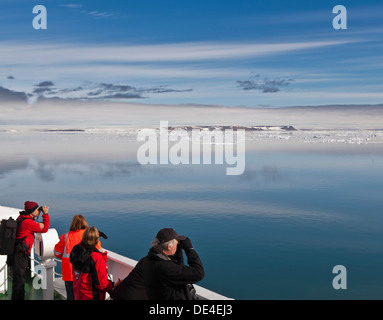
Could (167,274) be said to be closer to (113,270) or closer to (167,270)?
(167,270)

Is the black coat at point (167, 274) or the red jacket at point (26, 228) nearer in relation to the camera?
the black coat at point (167, 274)

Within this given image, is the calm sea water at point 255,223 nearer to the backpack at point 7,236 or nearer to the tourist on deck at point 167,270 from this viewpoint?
the backpack at point 7,236

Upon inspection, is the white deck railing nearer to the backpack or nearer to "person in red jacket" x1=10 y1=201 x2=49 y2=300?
"person in red jacket" x1=10 y1=201 x2=49 y2=300

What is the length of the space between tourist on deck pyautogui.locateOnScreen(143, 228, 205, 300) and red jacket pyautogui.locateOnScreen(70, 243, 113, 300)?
0.94 m

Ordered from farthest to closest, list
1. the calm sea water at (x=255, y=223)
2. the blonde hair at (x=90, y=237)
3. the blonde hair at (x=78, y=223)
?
the calm sea water at (x=255, y=223) < the blonde hair at (x=78, y=223) < the blonde hair at (x=90, y=237)

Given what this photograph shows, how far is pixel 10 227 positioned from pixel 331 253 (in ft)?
76.7

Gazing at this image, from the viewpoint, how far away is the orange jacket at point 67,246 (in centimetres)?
566

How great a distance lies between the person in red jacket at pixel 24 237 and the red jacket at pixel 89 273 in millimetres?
1840

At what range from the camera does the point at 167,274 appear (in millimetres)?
3951

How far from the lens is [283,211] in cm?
4084

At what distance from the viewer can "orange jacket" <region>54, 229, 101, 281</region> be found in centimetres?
566

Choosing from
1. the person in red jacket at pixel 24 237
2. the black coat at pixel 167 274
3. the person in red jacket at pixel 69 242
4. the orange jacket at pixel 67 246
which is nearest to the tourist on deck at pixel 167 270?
the black coat at pixel 167 274
